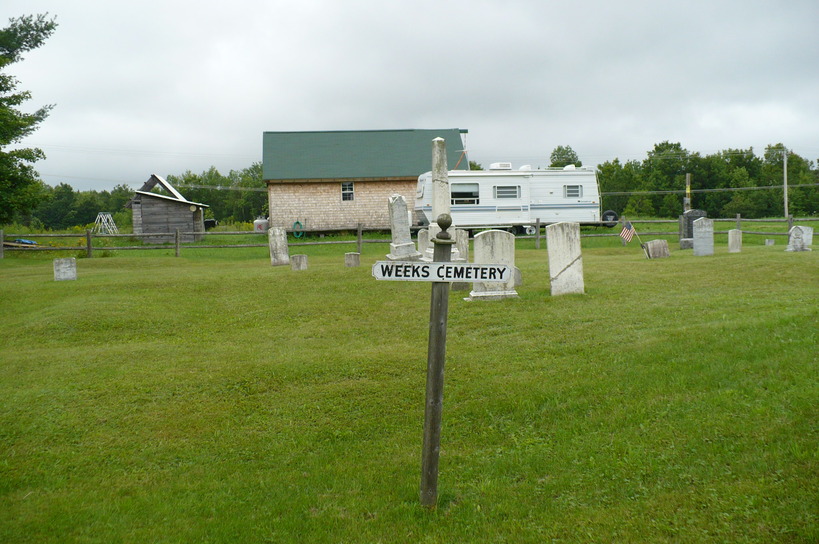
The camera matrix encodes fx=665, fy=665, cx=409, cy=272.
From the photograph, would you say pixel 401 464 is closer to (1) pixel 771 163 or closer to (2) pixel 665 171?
(2) pixel 665 171

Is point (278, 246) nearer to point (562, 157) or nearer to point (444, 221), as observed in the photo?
point (444, 221)

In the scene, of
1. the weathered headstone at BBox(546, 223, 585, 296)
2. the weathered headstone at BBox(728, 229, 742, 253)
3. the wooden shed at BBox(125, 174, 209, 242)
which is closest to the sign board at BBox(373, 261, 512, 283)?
the weathered headstone at BBox(546, 223, 585, 296)

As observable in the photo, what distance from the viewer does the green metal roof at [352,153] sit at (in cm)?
3469

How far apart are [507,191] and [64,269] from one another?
1998 cm

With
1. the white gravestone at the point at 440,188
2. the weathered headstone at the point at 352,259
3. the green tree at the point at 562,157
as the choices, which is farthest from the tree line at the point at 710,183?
the white gravestone at the point at 440,188

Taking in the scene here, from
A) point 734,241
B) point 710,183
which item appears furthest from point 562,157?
point 734,241

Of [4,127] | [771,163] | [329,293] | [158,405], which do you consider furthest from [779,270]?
[771,163]

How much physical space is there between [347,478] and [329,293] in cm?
877

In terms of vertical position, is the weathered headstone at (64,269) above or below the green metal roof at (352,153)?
below

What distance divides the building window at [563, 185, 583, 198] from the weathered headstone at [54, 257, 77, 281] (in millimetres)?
22121

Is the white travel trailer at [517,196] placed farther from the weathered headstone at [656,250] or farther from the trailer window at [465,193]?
the weathered headstone at [656,250]

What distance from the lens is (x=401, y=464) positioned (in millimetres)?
5891

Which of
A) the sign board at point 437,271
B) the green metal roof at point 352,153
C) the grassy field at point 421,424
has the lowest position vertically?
the grassy field at point 421,424

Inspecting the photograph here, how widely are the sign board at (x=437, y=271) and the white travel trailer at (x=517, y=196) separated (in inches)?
1012
